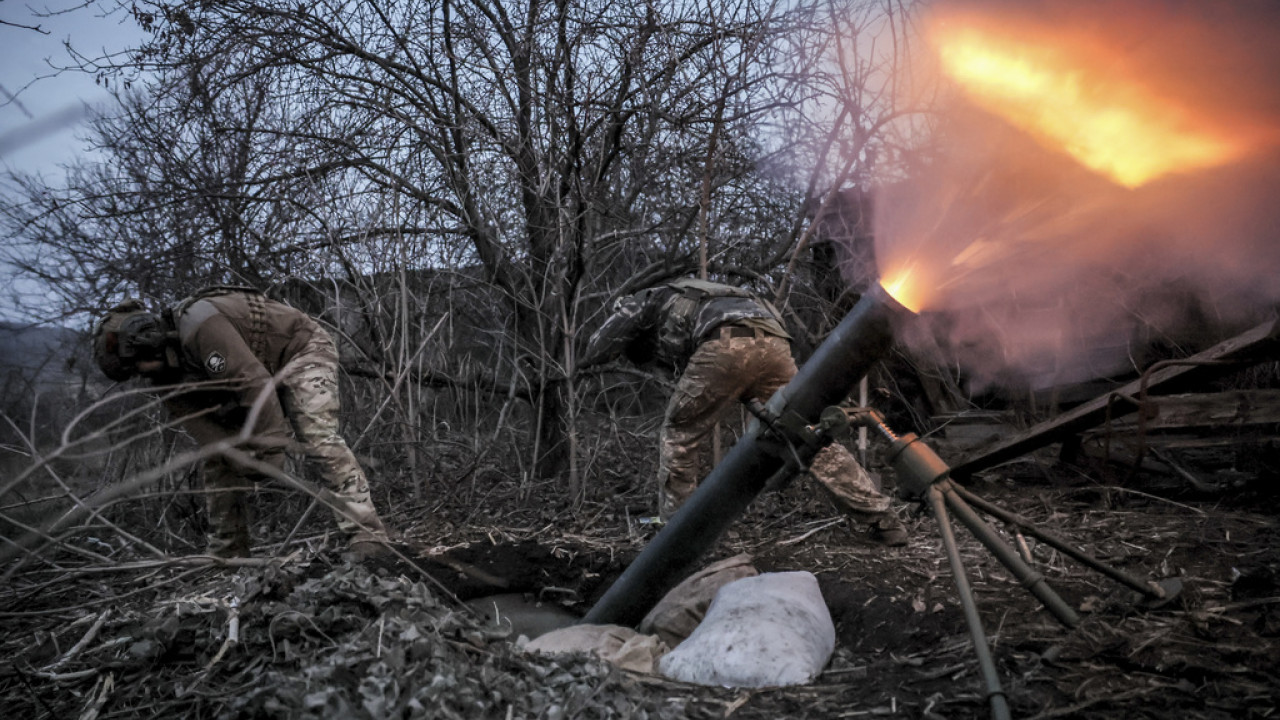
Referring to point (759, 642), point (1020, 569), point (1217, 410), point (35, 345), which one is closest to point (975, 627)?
point (1020, 569)

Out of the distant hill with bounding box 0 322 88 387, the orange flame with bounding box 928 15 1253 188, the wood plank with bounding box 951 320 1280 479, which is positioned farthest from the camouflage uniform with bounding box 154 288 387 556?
the orange flame with bounding box 928 15 1253 188

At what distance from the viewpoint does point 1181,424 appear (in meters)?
4.33

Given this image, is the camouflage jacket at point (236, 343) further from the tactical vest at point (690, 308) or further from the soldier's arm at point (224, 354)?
the tactical vest at point (690, 308)

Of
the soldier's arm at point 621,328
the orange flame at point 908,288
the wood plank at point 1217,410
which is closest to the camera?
the orange flame at point 908,288

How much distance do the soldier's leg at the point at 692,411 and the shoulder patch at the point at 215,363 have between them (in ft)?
8.32

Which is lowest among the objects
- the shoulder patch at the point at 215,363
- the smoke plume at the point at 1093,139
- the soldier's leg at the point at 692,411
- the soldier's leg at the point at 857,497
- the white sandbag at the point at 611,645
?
the white sandbag at the point at 611,645

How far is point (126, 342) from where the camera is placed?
4.24 meters

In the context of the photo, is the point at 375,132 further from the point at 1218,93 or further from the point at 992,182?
the point at 1218,93

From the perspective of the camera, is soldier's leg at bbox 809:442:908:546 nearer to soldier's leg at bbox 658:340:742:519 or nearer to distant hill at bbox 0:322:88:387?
soldier's leg at bbox 658:340:742:519

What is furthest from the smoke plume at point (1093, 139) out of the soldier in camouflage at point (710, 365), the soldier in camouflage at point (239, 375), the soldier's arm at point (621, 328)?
the soldier in camouflage at point (239, 375)

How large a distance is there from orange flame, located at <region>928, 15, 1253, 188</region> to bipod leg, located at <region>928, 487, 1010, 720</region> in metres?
1.34

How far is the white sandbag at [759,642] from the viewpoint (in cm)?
258

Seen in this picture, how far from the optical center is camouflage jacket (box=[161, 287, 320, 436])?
14.2ft

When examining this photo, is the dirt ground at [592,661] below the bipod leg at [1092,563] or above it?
below
